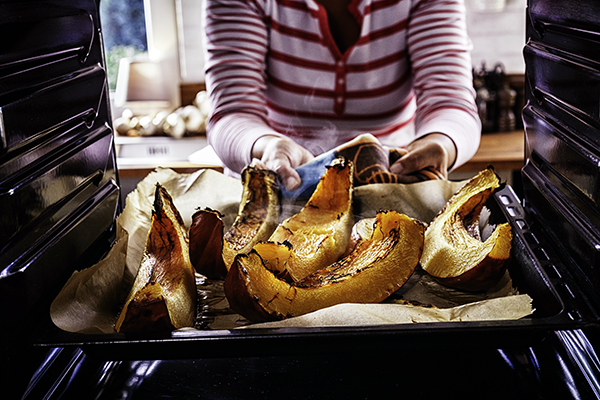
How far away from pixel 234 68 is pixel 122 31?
270 centimetres

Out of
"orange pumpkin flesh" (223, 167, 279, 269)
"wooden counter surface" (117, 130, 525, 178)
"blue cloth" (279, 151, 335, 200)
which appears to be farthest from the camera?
"wooden counter surface" (117, 130, 525, 178)

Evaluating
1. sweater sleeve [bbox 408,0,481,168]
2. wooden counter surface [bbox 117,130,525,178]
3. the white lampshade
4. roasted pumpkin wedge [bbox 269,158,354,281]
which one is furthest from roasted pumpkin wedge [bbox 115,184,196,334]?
the white lampshade

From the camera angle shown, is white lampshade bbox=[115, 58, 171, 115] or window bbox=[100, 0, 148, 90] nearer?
white lampshade bbox=[115, 58, 171, 115]

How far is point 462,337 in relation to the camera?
0.63 meters

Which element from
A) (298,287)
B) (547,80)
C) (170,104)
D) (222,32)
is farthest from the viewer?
(170,104)

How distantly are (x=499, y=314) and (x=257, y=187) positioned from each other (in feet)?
2.02

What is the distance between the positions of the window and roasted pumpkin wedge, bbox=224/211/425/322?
146 inches

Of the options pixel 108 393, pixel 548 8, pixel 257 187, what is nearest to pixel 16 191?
pixel 108 393

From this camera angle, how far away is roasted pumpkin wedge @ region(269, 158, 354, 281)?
93 centimetres

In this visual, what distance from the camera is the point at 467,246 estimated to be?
90cm

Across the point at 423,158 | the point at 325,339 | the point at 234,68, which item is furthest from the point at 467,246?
the point at 234,68

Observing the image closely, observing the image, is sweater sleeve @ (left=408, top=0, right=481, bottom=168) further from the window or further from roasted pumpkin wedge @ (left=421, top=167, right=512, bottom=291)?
the window

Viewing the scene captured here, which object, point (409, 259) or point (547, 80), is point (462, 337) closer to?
point (409, 259)

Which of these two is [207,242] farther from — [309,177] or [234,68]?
[234,68]
